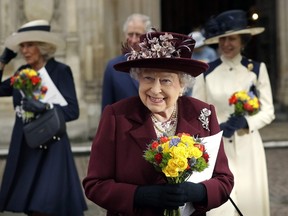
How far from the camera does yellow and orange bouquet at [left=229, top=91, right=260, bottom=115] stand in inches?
180

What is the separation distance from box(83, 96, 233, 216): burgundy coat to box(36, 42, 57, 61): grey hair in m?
2.70

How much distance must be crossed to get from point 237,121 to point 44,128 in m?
1.54

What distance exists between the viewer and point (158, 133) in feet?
9.36

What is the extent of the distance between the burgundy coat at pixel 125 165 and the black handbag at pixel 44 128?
2.31 m

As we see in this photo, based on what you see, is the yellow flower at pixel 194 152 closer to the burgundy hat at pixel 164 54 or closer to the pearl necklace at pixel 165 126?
the pearl necklace at pixel 165 126

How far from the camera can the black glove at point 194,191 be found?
8.53ft

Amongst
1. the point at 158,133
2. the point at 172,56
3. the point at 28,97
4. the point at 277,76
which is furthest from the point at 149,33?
the point at 277,76

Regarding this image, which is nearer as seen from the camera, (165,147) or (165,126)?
(165,147)

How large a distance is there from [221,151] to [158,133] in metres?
0.31

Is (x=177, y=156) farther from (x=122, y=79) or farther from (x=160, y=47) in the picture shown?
(x=122, y=79)

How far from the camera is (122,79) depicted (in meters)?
5.16

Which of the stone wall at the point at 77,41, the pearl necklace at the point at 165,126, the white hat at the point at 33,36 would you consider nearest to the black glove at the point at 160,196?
the pearl necklace at the point at 165,126

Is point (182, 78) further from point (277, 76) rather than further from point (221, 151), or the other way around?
point (277, 76)

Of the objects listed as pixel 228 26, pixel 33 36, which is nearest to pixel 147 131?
pixel 228 26
